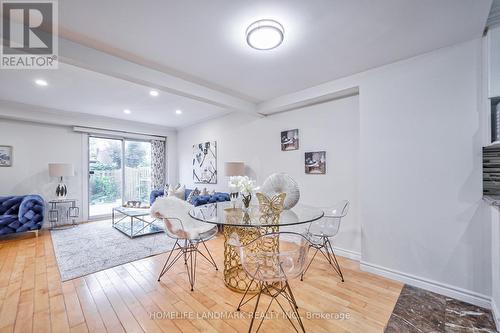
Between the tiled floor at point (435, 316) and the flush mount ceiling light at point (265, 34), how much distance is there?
266 cm

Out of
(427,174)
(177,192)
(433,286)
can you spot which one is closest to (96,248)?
(177,192)

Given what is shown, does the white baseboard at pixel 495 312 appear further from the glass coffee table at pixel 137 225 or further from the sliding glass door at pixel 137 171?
the sliding glass door at pixel 137 171

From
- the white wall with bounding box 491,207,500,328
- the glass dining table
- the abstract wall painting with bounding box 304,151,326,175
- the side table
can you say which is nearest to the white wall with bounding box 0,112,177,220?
the side table

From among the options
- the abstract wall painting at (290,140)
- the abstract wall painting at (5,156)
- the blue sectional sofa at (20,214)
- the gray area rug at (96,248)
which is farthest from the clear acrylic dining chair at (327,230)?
the abstract wall painting at (5,156)

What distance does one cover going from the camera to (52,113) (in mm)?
4777

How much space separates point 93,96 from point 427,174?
17.3 feet

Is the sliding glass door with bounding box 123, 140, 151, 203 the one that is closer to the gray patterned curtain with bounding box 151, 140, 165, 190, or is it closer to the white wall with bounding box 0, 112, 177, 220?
the gray patterned curtain with bounding box 151, 140, 165, 190

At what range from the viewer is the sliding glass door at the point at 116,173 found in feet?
18.4

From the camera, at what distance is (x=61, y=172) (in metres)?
4.71

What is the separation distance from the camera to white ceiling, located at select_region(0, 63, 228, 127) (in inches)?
125

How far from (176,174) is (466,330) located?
22.2ft

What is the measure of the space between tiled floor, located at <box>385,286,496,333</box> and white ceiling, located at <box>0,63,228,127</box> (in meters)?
4.29

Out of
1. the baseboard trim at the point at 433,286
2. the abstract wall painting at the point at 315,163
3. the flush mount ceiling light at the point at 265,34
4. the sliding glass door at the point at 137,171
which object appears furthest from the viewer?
the sliding glass door at the point at 137,171

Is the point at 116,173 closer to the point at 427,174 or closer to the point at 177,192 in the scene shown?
the point at 177,192
